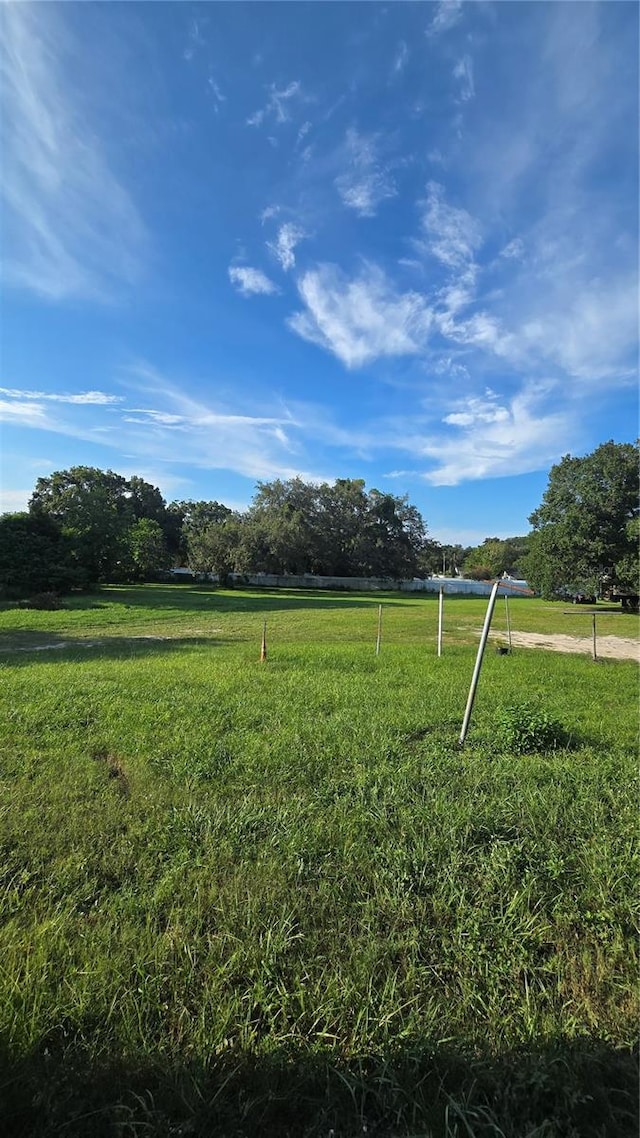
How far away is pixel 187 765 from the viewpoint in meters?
3.74

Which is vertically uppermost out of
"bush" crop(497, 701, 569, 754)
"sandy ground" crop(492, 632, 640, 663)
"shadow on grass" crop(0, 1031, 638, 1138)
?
"bush" crop(497, 701, 569, 754)

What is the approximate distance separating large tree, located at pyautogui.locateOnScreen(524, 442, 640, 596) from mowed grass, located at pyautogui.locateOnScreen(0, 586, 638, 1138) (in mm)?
23624

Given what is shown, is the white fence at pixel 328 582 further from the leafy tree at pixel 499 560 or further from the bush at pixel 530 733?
the bush at pixel 530 733

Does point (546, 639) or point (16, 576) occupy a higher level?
point (16, 576)

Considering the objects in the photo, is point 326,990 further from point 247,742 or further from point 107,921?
point 247,742

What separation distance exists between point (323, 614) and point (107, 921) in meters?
19.5

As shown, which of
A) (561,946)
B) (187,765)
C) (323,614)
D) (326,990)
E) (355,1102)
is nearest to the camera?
(355,1102)

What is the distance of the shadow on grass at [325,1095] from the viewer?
53.5 inches

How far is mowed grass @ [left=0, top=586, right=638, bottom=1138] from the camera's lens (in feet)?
4.77

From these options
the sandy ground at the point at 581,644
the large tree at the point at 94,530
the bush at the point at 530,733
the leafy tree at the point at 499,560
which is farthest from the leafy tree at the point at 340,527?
the bush at the point at 530,733

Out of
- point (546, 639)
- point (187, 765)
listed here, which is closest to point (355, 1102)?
point (187, 765)

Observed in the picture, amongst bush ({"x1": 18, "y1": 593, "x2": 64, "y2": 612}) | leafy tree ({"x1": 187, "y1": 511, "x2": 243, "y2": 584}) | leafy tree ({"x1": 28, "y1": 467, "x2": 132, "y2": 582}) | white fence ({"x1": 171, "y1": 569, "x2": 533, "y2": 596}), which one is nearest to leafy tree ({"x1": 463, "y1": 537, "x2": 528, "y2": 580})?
white fence ({"x1": 171, "y1": 569, "x2": 533, "y2": 596})

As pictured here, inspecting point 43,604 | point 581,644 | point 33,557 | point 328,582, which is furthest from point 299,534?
point 581,644

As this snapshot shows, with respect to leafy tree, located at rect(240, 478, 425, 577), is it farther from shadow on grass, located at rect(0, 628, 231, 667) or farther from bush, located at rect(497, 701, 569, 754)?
bush, located at rect(497, 701, 569, 754)
